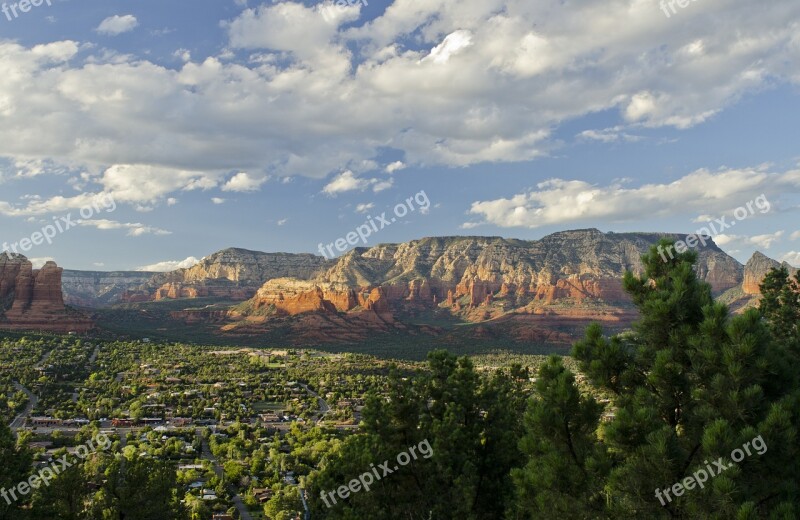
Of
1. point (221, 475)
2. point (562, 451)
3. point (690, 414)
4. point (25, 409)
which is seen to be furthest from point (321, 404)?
point (690, 414)

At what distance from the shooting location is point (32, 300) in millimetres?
150125

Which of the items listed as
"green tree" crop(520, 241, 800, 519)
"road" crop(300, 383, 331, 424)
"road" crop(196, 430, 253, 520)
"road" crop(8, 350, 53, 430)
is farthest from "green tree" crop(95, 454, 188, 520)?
"road" crop(8, 350, 53, 430)

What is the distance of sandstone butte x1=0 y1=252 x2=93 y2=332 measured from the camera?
140125mm

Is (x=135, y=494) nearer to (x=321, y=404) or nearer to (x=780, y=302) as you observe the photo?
(x=780, y=302)

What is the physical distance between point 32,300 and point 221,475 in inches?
5342

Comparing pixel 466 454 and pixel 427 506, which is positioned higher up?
pixel 466 454

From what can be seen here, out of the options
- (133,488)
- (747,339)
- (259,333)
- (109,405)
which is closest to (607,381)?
(747,339)

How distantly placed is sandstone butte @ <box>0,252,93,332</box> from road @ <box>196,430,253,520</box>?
104 m

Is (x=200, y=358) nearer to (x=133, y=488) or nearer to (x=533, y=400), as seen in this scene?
(x=133, y=488)

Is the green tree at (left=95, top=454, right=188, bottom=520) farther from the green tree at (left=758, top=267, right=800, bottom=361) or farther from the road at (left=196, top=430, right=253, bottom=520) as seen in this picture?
the green tree at (left=758, top=267, right=800, bottom=361)

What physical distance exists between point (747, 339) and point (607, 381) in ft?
8.48

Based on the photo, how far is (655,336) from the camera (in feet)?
34.6

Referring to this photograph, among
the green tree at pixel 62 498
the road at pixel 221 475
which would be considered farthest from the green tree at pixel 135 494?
the road at pixel 221 475

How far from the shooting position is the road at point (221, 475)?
1547 inches
